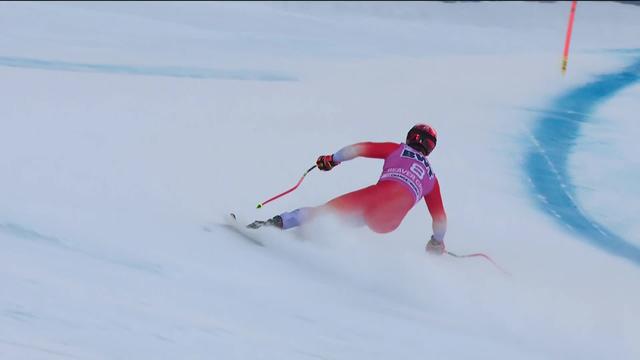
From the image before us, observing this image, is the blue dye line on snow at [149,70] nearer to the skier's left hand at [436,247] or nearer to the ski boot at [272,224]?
the ski boot at [272,224]

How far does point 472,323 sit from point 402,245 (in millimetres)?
1275

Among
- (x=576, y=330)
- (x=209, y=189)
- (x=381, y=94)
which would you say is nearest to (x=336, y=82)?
(x=381, y=94)

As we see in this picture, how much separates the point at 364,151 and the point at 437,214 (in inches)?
24.3

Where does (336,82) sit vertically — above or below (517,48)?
below

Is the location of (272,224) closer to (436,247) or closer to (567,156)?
(436,247)

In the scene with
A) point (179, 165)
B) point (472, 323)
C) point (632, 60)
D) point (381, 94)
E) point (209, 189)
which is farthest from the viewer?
point (632, 60)

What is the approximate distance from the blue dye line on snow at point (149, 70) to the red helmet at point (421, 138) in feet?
17.2

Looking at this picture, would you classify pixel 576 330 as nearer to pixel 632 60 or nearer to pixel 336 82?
pixel 336 82

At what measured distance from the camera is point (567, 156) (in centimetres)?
996

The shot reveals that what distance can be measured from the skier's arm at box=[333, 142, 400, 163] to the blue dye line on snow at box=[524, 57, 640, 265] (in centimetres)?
216

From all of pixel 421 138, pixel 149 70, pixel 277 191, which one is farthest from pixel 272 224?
pixel 149 70

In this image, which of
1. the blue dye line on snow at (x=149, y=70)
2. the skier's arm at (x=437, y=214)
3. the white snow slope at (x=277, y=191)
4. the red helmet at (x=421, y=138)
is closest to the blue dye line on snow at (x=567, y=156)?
the white snow slope at (x=277, y=191)

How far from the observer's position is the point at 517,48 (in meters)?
14.8

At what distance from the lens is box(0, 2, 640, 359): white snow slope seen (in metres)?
4.66
